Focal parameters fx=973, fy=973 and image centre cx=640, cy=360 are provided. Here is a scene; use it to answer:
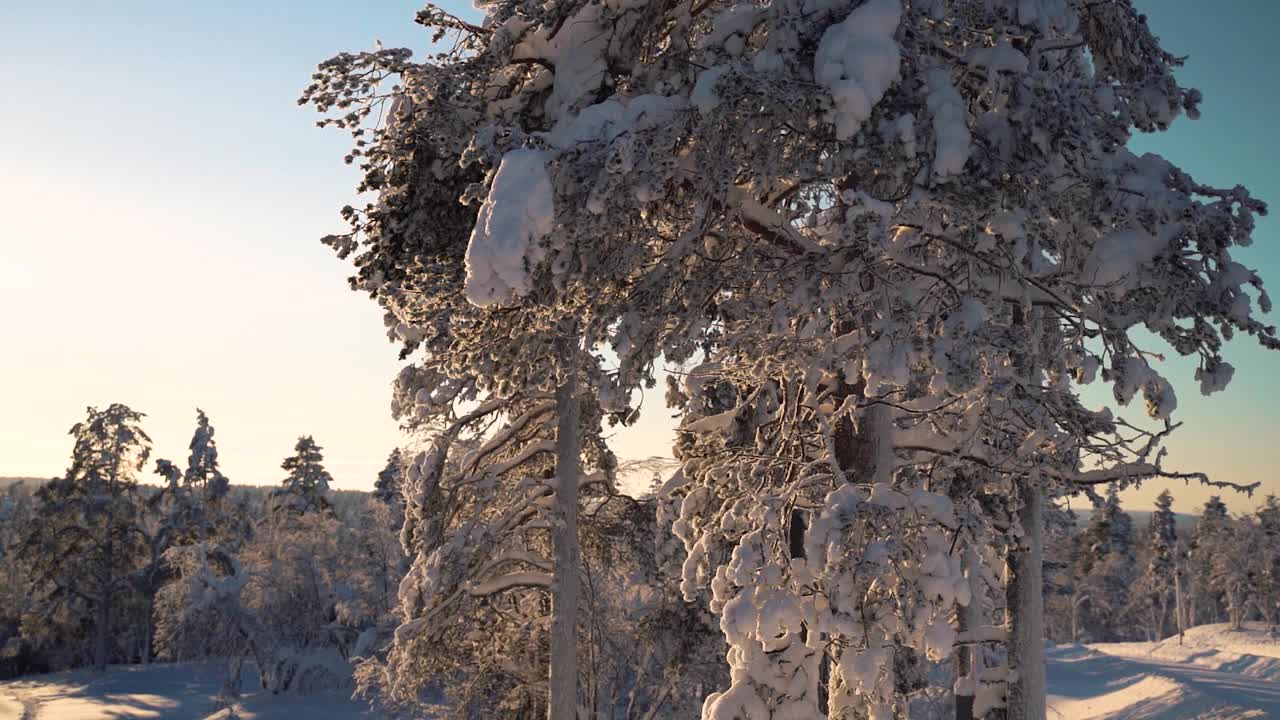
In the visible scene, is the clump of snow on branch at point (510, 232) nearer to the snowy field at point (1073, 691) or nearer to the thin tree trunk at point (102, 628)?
the snowy field at point (1073, 691)

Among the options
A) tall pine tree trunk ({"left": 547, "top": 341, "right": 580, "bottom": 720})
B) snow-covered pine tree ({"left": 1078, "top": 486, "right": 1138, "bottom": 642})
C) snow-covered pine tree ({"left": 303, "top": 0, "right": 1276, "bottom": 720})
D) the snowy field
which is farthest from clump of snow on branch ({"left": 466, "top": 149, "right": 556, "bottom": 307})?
snow-covered pine tree ({"left": 1078, "top": 486, "right": 1138, "bottom": 642})

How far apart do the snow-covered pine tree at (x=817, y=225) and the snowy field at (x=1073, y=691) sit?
2218 centimetres

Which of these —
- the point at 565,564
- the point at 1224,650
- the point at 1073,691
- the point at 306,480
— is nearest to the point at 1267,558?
the point at 1224,650

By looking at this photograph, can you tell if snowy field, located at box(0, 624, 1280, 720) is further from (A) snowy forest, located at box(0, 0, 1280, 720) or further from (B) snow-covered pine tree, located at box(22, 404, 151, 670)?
(A) snowy forest, located at box(0, 0, 1280, 720)

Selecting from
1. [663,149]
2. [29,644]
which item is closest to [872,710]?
[663,149]

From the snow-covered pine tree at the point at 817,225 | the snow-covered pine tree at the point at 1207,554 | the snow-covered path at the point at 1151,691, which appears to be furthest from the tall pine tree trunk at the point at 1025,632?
the snow-covered pine tree at the point at 1207,554

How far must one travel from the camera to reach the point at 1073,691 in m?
38.8

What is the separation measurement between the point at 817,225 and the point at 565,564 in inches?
227

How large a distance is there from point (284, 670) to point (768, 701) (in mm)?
36521

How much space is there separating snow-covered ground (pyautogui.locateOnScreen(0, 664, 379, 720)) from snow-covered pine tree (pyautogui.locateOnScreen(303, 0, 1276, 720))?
28629 mm

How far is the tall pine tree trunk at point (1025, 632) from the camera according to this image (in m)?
10.4

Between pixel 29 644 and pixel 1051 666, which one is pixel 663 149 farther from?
pixel 29 644

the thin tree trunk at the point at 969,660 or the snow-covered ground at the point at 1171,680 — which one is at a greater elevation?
the thin tree trunk at the point at 969,660

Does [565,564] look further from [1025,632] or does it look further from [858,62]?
[858,62]
